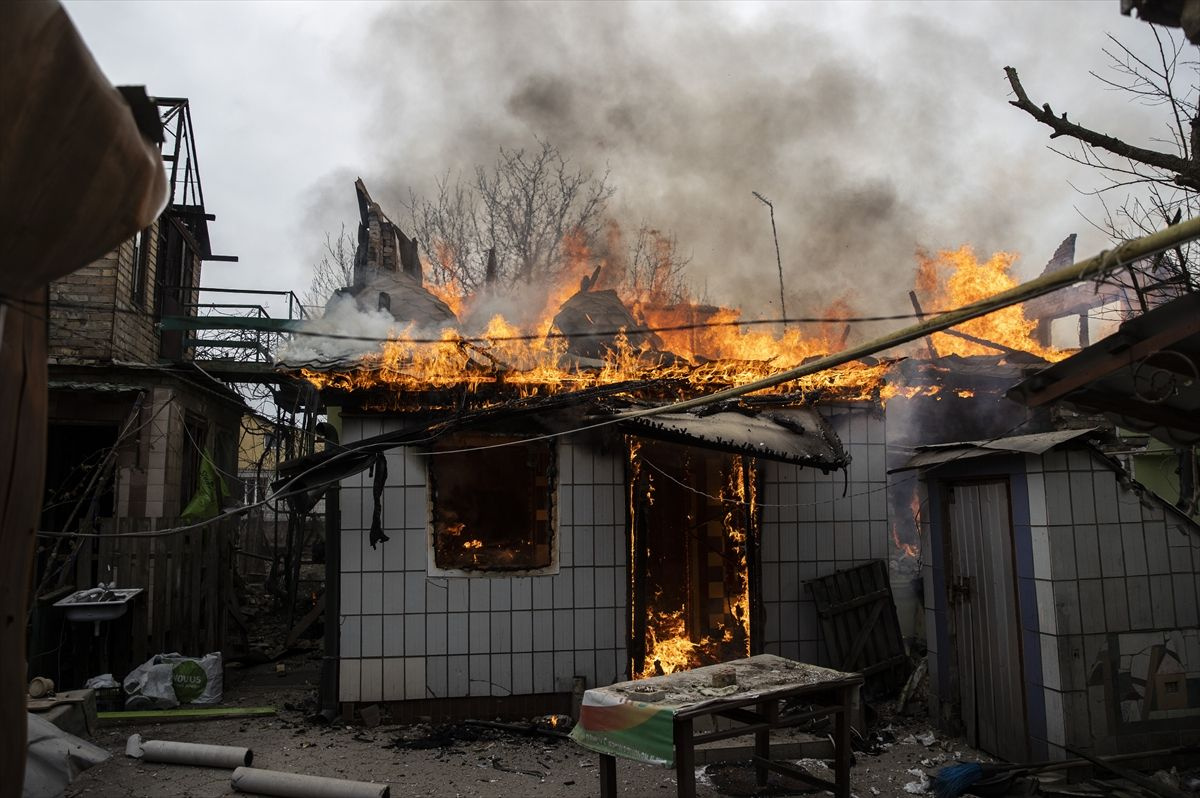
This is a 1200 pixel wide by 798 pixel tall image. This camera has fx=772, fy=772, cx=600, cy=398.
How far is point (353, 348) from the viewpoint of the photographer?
35.5ft

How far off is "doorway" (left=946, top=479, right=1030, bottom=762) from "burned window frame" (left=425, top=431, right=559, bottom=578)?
4395mm

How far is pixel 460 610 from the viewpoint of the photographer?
29.4ft

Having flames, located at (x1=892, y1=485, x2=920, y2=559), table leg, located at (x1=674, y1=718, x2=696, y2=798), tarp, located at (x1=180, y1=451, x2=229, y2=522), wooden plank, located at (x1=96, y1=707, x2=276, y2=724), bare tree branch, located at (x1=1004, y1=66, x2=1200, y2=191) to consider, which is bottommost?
wooden plank, located at (x1=96, y1=707, x2=276, y2=724)

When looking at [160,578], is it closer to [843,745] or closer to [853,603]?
[843,745]

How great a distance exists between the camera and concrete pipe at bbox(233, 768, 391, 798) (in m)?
6.36

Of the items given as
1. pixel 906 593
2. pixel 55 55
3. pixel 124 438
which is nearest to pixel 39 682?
pixel 124 438

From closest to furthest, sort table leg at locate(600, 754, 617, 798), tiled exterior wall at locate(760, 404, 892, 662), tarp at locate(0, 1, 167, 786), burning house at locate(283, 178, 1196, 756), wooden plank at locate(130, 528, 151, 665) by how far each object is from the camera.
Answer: tarp at locate(0, 1, 167, 786) → table leg at locate(600, 754, 617, 798) → burning house at locate(283, 178, 1196, 756) → tiled exterior wall at locate(760, 404, 892, 662) → wooden plank at locate(130, 528, 151, 665)

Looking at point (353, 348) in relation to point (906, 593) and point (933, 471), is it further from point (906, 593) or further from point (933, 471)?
point (906, 593)

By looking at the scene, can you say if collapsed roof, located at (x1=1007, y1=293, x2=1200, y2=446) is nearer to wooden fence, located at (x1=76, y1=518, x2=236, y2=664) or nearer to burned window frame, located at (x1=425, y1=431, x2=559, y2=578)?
burned window frame, located at (x1=425, y1=431, x2=559, y2=578)

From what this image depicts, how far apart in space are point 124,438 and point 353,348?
4355 mm

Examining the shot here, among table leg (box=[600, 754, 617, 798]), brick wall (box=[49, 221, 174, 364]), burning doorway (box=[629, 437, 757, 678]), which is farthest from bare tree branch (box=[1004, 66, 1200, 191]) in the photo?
brick wall (box=[49, 221, 174, 364])

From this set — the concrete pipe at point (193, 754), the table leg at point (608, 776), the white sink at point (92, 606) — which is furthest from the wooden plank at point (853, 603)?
the white sink at point (92, 606)

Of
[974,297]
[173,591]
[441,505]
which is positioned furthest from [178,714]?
[974,297]

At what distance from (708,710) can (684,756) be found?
37 centimetres
